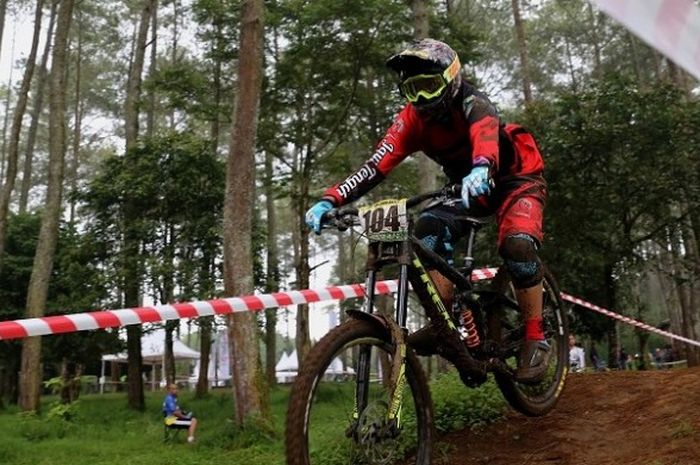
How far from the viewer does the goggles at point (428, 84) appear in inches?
133

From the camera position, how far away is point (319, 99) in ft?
56.0

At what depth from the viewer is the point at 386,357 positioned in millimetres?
3172

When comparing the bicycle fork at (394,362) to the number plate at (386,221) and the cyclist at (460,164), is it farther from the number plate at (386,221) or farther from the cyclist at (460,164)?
the cyclist at (460,164)

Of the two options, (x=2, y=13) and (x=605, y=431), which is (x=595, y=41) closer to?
(x=2, y=13)

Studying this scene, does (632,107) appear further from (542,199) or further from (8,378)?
(8,378)

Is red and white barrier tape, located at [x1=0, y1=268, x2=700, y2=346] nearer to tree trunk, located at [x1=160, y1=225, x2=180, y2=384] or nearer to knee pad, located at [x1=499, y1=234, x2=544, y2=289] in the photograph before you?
knee pad, located at [x1=499, y1=234, x2=544, y2=289]

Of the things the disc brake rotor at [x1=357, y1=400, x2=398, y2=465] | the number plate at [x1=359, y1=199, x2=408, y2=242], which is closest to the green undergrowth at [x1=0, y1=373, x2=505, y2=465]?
the disc brake rotor at [x1=357, y1=400, x2=398, y2=465]

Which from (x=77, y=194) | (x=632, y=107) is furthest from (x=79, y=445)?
(x=632, y=107)

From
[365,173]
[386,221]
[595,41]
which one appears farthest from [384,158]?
[595,41]

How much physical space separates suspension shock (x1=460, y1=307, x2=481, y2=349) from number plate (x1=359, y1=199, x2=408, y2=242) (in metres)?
0.82

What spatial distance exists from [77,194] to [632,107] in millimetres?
14702

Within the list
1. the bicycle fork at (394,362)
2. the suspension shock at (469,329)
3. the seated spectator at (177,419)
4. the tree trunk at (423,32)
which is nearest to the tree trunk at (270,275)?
the seated spectator at (177,419)

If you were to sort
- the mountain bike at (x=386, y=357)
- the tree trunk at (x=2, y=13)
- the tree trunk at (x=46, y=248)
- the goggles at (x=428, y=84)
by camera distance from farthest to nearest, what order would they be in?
the tree trunk at (x=2, y=13) → the tree trunk at (x=46, y=248) → the goggles at (x=428, y=84) → the mountain bike at (x=386, y=357)

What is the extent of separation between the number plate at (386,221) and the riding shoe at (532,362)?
145cm
